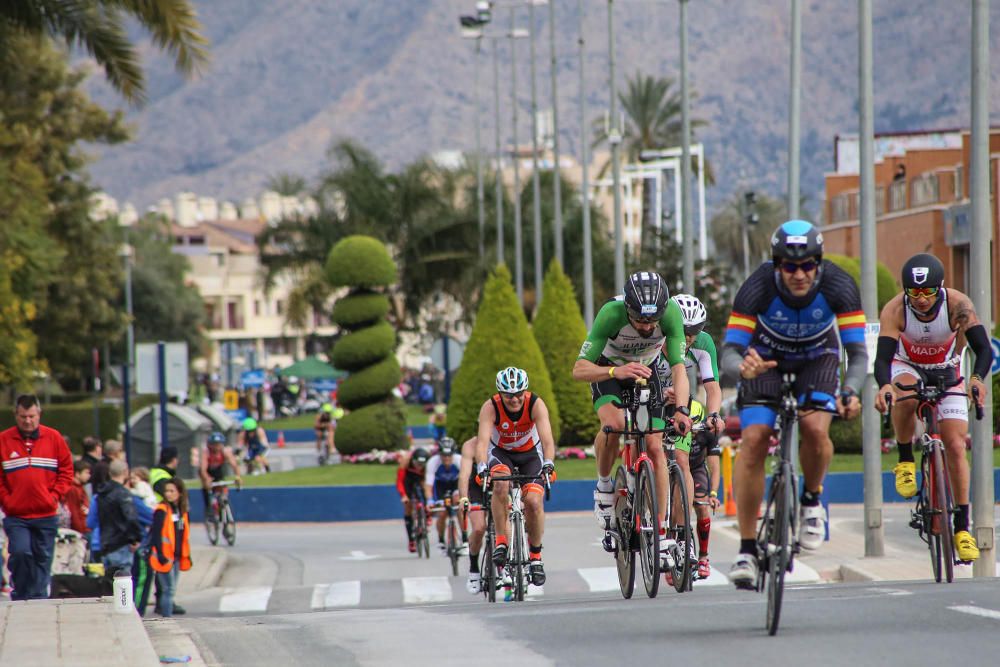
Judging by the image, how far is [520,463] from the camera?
1495 cm

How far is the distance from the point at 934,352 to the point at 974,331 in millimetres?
320

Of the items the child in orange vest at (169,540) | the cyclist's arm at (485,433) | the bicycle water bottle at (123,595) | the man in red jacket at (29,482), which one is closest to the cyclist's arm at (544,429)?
the cyclist's arm at (485,433)

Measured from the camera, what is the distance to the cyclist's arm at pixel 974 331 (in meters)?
12.2

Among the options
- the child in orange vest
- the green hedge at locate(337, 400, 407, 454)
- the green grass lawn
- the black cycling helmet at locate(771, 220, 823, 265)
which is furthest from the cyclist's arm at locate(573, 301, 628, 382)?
the green hedge at locate(337, 400, 407, 454)

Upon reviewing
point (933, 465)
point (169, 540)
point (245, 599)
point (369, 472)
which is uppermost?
point (933, 465)

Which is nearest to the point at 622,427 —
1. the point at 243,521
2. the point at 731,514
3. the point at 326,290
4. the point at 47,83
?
the point at 731,514

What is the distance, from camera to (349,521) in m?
36.7

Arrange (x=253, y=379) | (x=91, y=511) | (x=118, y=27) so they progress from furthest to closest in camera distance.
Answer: (x=253, y=379) < (x=118, y=27) < (x=91, y=511)

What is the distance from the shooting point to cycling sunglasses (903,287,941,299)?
1220 cm

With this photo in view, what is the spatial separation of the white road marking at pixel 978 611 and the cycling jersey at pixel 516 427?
424 cm

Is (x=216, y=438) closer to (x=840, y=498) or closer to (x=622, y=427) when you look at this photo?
(x=840, y=498)

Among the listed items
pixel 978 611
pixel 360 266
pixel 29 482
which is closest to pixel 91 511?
pixel 29 482

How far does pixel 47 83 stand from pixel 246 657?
156 feet

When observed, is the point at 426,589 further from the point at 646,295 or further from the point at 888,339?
the point at 646,295
